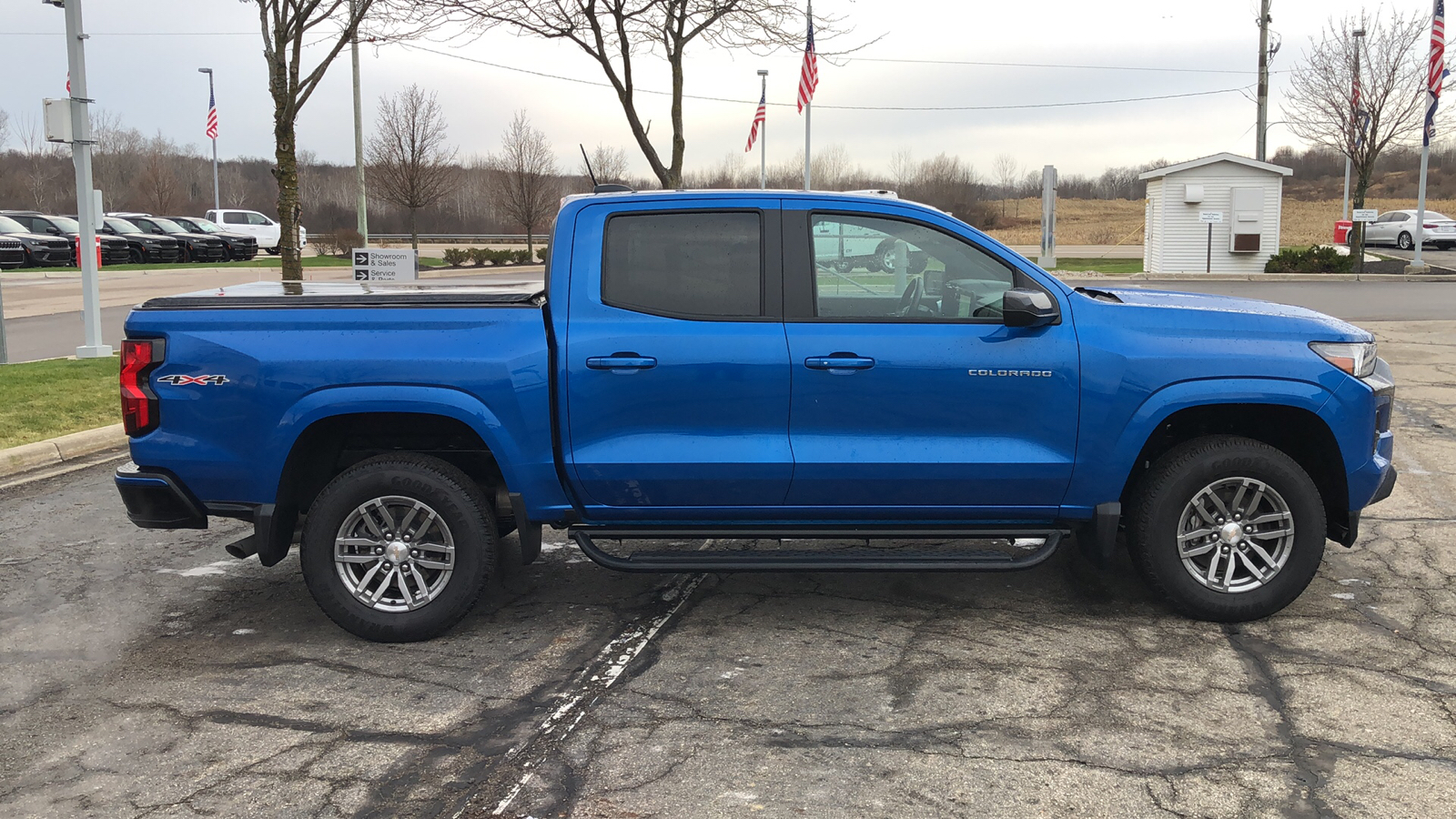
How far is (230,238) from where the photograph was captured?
39.6 m

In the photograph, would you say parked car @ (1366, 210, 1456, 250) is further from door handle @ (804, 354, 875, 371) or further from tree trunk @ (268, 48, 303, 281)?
door handle @ (804, 354, 875, 371)

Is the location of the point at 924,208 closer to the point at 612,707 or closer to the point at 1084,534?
the point at 1084,534

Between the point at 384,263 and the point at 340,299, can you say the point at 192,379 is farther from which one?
the point at 384,263

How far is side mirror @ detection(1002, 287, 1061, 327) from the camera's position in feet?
15.1

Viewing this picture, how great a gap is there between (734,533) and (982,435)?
1141mm

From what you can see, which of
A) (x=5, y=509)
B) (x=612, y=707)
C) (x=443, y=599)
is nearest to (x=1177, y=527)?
(x=612, y=707)

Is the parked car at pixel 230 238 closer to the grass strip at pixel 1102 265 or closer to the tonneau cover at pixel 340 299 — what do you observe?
the grass strip at pixel 1102 265

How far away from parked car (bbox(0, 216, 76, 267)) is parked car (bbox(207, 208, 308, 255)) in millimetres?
9380

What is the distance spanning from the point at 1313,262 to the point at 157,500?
29.9 metres

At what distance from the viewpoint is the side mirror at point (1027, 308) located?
460 centimetres

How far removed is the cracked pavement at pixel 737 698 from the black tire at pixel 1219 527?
0.48 feet

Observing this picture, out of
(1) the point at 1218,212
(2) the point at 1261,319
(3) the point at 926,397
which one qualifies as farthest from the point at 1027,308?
(1) the point at 1218,212

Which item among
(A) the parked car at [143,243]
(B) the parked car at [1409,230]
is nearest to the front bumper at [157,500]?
(A) the parked car at [143,243]

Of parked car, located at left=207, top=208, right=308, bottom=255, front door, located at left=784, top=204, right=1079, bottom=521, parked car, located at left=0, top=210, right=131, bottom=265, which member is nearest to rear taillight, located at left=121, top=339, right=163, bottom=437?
front door, located at left=784, top=204, right=1079, bottom=521
